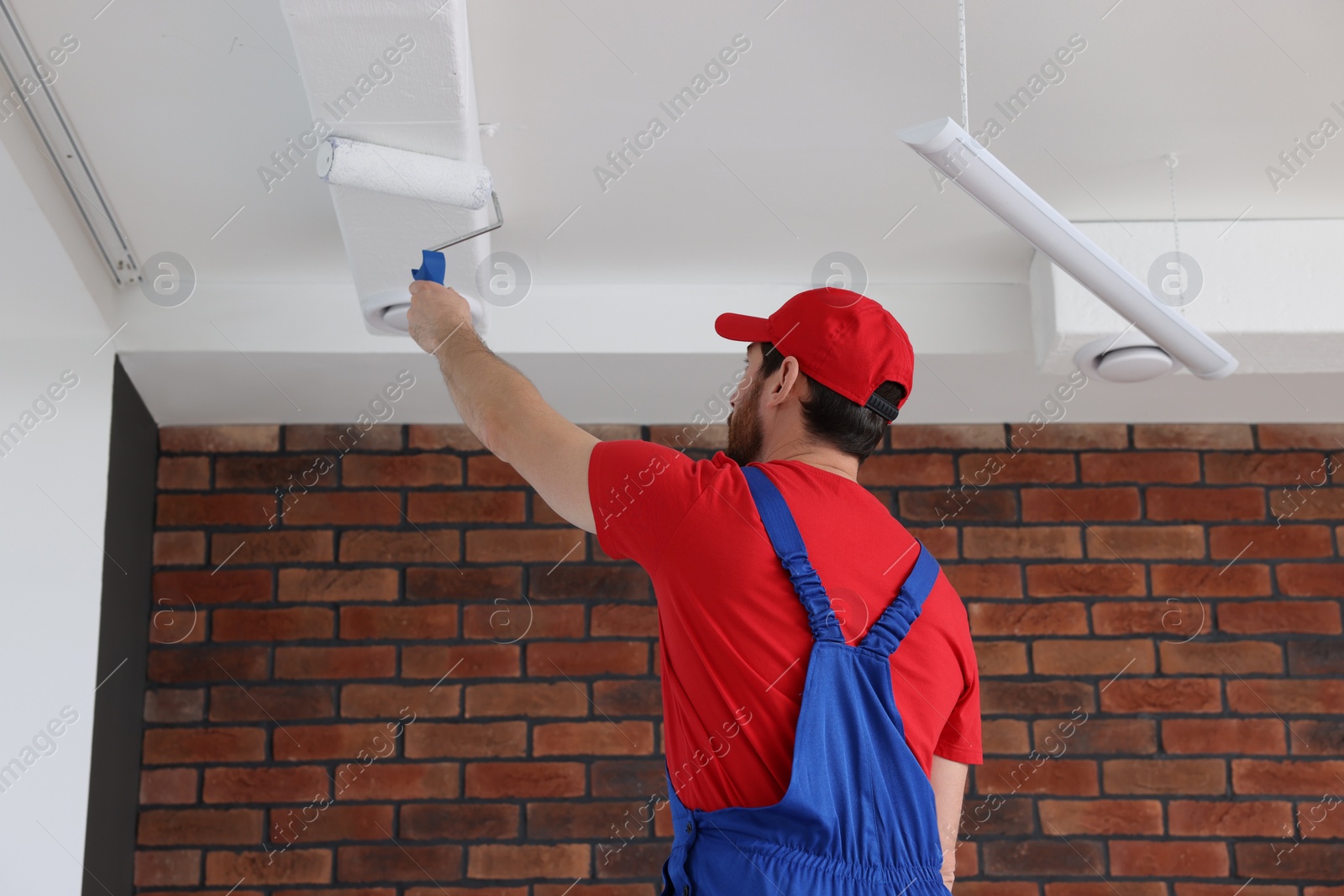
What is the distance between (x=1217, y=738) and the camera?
2242 mm

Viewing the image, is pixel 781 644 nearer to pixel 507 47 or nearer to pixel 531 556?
pixel 507 47

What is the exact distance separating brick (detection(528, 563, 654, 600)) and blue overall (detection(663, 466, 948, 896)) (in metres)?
1.24

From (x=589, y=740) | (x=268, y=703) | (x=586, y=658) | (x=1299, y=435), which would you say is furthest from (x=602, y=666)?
(x=1299, y=435)

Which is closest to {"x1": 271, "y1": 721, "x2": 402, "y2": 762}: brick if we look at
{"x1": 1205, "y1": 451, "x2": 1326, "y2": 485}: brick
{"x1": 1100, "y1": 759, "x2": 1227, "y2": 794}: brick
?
{"x1": 1100, "y1": 759, "x2": 1227, "y2": 794}: brick

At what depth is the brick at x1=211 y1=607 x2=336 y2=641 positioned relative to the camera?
2199 millimetres

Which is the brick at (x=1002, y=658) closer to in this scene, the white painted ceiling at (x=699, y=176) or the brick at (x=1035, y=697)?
the brick at (x=1035, y=697)

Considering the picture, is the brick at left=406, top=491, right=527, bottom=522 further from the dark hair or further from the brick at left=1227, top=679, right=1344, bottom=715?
the brick at left=1227, top=679, right=1344, bottom=715

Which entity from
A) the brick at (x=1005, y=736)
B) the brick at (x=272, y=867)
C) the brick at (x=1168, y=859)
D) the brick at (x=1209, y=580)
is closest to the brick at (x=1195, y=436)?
the brick at (x=1209, y=580)

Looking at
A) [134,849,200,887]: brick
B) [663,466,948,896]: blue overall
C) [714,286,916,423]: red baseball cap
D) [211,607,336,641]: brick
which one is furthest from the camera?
[211,607,336,641]: brick

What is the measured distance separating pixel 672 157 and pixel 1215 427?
4.67 feet

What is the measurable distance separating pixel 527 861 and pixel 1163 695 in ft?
4.29

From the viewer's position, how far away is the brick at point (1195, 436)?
2363 mm

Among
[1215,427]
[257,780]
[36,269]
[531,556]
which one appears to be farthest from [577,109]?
Result: [1215,427]

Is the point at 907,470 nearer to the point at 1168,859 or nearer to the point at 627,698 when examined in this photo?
the point at 627,698
